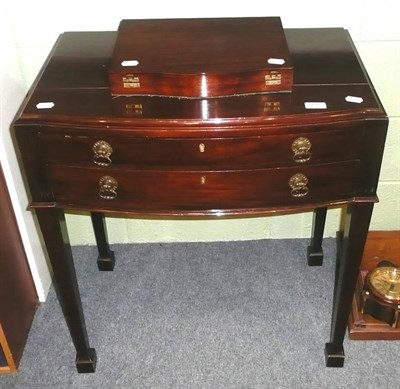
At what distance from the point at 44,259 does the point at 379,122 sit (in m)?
1.15

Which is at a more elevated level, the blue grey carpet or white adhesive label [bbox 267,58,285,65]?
white adhesive label [bbox 267,58,285,65]

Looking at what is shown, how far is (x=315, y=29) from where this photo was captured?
4.85 ft

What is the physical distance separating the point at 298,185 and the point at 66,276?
24.0 inches

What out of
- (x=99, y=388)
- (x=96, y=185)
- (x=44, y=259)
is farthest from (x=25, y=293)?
(x=96, y=185)

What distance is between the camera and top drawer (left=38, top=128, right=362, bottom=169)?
1.15 metres

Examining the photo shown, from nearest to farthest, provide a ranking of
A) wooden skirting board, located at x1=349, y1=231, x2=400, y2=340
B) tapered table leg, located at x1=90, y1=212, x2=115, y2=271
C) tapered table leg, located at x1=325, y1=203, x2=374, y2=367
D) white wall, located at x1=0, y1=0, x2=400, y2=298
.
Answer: tapered table leg, located at x1=325, y1=203, x2=374, y2=367
white wall, located at x1=0, y1=0, x2=400, y2=298
wooden skirting board, located at x1=349, y1=231, x2=400, y2=340
tapered table leg, located at x1=90, y1=212, x2=115, y2=271

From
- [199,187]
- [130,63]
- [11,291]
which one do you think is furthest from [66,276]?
[130,63]

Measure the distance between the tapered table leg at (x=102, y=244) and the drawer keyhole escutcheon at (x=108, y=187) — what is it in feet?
1.84

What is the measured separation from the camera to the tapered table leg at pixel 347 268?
50.5 inches

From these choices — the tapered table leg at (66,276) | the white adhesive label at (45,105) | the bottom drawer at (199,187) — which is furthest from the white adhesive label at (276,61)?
the tapered table leg at (66,276)

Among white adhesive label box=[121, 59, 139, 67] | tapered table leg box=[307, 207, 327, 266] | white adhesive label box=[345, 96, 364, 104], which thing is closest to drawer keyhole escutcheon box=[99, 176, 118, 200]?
white adhesive label box=[121, 59, 139, 67]

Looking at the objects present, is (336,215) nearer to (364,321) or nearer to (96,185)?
(364,321)

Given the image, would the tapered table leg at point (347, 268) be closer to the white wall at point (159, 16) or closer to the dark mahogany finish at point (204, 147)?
the dark mahogany finish at point (204, 147)

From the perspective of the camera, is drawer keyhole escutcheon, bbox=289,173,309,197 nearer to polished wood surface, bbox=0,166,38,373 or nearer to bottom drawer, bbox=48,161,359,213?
bottom drawer, bbox=48,161,359,213
